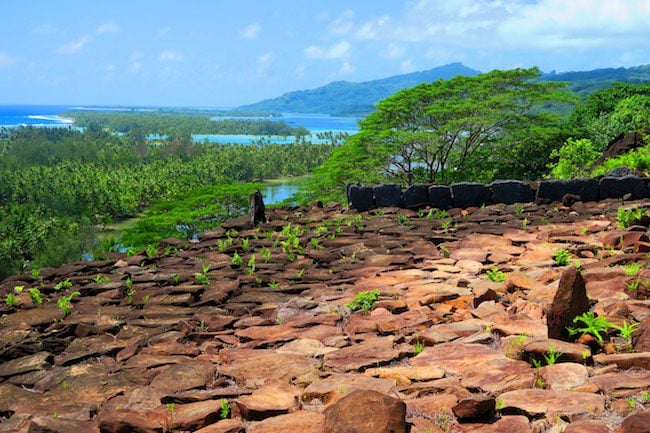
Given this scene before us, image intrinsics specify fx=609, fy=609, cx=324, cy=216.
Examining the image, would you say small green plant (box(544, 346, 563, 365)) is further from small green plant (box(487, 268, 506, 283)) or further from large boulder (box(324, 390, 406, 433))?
small green plant (box(487, 268, 506, 283))

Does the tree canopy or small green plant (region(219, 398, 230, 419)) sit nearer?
small green plant (region(219, 398, 230, 419))

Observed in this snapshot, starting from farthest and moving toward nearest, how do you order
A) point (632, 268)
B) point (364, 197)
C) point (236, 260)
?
point (364, 197)
point (236, 260)
point (632, 268)

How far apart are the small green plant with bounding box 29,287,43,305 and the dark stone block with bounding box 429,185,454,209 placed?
633cm

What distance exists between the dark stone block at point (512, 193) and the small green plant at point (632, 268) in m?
4.75

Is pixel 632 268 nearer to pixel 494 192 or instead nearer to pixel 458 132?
A: pixel 494 192

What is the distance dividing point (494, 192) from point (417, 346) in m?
6.69

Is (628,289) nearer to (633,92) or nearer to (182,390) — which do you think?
(182,390)

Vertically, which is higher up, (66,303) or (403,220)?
(403,220)

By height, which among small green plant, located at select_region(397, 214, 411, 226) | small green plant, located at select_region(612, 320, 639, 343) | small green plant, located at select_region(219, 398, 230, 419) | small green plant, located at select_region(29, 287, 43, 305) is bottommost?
small green plant, located at select_region(29, 287, 43, 305)

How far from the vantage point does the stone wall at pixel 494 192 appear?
9.84 meters


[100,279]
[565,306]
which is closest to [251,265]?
[100,279]

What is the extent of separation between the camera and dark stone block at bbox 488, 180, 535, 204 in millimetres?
10359

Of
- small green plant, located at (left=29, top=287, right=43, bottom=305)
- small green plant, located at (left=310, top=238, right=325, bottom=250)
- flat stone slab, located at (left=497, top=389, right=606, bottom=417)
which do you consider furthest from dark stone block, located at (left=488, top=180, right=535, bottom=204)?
flat stone slab, located at (left=497, top=389, right=606, bottom=417)

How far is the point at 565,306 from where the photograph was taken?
157 inches
